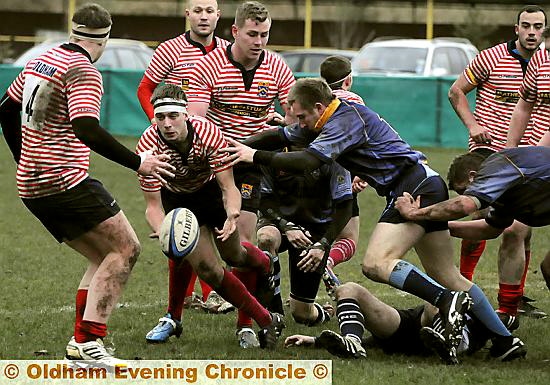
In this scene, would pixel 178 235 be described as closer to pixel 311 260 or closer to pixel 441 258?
pixel 311 260

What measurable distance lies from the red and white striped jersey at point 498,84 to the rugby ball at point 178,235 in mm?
3478

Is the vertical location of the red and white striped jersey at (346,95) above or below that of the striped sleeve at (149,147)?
above

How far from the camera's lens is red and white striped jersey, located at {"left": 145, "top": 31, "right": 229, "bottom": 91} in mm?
9344

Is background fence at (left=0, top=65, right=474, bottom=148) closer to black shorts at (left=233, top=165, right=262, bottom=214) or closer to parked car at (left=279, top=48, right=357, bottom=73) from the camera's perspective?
parked car at (left=279, top=48, right=357, bottom=73)

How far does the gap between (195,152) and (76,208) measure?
872 millimetres

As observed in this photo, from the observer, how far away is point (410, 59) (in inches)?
914

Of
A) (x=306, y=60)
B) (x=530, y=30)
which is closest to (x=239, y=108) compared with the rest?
(x=530, y=30)

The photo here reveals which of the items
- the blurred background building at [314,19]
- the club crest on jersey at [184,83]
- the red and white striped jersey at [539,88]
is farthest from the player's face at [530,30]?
the blurred background building at [314,19]

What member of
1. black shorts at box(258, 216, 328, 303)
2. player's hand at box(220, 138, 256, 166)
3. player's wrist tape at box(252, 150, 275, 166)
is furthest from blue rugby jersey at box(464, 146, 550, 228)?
black shorts at box(258, 216, 328, 303)

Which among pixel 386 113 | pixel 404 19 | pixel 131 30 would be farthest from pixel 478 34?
pixel 386 113

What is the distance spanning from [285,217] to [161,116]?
1.58 m

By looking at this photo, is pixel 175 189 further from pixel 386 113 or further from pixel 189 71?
pixel 386 113

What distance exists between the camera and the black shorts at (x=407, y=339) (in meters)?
6.80

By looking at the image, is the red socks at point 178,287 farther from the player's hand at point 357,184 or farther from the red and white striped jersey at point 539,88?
the red and white striped jersey at point 539,88
